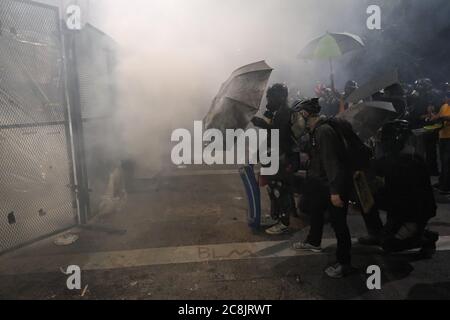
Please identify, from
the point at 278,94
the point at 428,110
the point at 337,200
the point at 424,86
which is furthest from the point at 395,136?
the point at 424,86

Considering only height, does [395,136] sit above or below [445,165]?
above

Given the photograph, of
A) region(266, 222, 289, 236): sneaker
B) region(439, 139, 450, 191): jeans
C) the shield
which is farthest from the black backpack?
region(439, 139, 450, 191): jeans

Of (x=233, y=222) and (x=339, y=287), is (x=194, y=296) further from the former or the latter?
(x=233, y=222)

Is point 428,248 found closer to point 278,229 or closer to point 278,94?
point 278,229

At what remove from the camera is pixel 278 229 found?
4.96 meters

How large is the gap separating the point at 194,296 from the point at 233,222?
2.04 m

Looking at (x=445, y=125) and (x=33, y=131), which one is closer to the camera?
(x=33, y=131)

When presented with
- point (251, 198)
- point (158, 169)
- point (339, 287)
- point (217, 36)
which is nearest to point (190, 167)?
point (158, 169)

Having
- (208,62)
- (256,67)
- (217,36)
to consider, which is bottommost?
(256,67)

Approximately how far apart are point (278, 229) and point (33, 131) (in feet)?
11.8

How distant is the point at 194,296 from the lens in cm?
347

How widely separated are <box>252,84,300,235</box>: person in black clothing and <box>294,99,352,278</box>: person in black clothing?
60 centimetres

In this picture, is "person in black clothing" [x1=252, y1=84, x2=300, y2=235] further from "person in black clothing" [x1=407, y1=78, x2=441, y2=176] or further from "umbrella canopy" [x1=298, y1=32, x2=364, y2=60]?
"person in black clothing" [x1=407, y1=78, x2=441, y2=176]

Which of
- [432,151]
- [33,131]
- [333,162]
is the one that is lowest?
[432,151]
